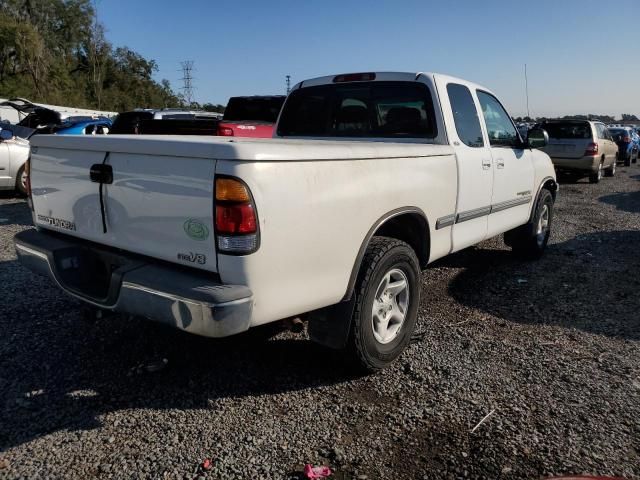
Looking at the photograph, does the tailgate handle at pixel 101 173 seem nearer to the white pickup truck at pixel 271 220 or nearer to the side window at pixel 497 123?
the white pickup truck at pixel 271 220

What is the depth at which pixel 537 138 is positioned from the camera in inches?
211

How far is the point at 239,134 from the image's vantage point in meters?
7.80

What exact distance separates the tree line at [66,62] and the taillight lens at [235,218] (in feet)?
161

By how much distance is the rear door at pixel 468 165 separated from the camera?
160 inches

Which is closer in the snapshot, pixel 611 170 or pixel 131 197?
pixel 131 197

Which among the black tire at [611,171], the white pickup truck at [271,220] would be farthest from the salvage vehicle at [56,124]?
the black tire at [611,171]

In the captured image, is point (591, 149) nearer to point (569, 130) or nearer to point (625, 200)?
point (569, 130)

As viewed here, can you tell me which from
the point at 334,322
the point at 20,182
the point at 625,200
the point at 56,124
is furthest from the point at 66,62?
the point at 334,322

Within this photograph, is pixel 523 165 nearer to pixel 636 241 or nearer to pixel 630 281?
pixel 630 281

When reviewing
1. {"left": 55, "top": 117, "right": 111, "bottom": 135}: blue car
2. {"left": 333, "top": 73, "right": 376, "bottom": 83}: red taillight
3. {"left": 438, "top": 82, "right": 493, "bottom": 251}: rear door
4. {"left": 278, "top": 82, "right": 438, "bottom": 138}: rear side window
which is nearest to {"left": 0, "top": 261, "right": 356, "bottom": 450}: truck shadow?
{"left": 438, "top": 82, "right": 493, "bottom": 251}: rear door

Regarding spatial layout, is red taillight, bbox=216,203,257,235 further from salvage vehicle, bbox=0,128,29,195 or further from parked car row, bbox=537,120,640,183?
parked car row, bbox=537,120,640,183

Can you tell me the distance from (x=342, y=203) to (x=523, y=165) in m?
3.33

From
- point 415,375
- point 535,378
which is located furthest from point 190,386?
point 535,378

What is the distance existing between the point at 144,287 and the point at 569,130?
14.9m
